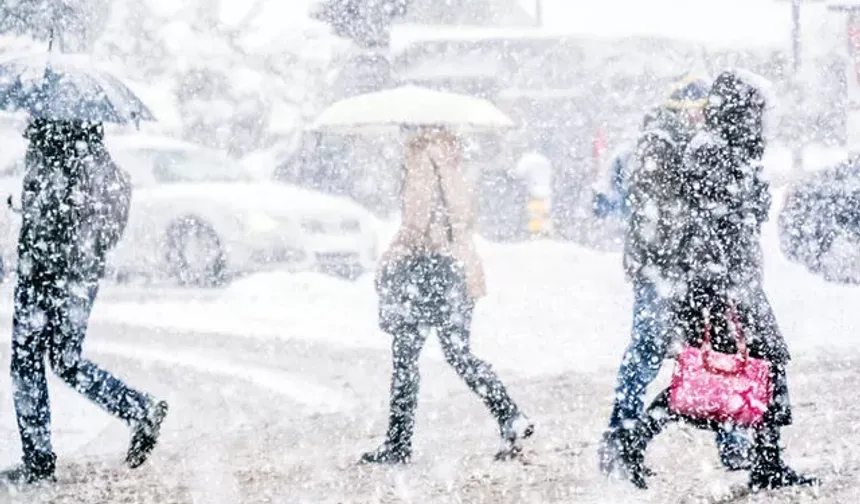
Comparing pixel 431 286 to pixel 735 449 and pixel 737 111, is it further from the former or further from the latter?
pixel 737 111

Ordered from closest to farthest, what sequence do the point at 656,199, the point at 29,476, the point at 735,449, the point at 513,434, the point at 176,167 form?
the point at 656,199 < the point at 735,449 < the point at 29,476 < the point at 513,434 < the point at 176,167

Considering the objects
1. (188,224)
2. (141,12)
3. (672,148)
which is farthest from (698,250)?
(141,12)

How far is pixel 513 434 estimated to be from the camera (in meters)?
7.08

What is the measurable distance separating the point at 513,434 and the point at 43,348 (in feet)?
6.54

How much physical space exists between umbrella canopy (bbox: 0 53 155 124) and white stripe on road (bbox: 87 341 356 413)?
8.19 feet

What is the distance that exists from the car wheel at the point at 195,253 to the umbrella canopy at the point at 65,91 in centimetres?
727

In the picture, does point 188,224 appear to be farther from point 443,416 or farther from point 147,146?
point 443,416

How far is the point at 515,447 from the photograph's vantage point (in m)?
7.12

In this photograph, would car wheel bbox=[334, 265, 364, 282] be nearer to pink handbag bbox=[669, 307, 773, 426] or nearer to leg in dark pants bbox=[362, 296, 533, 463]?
leg in dark pants bbox=[362, 296, 533, 463]

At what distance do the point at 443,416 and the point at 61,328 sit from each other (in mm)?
2543

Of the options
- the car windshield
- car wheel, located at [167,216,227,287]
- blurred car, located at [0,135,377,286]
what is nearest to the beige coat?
blurred car, located at [0,135,377,286]

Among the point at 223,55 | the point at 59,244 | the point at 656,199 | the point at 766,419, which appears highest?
the point at 223,55

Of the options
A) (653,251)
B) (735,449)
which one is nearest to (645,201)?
(653,251)

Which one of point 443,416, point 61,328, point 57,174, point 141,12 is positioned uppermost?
point 141,12
